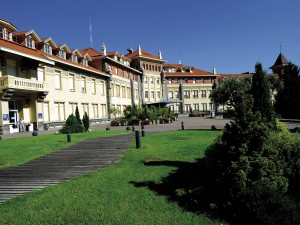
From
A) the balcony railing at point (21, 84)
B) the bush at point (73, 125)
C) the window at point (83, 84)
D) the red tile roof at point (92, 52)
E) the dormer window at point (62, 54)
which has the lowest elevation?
the bush at point (73, 125)

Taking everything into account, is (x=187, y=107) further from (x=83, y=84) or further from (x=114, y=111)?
(x=83, y=84)

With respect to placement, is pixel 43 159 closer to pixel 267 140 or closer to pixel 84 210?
pixel 84 210

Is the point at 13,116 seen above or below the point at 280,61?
below

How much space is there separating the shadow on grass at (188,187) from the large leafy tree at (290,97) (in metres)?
34.3

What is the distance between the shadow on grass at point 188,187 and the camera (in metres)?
6.94

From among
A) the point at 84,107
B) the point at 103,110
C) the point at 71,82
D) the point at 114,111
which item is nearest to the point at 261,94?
the point at 71,82

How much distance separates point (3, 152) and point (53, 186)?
6548mm

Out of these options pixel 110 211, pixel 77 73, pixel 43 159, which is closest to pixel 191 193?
pixel 110 211

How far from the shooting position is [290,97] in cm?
3869

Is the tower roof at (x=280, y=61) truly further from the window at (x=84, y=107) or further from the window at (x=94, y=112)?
the window at (x=84, y=107)

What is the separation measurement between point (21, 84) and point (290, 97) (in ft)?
115

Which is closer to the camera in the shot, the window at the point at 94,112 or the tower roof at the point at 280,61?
the window at the point at 94,112

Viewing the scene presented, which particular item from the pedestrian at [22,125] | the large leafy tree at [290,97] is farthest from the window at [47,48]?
the large leafy tree at [290,97]

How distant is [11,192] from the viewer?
790cm
